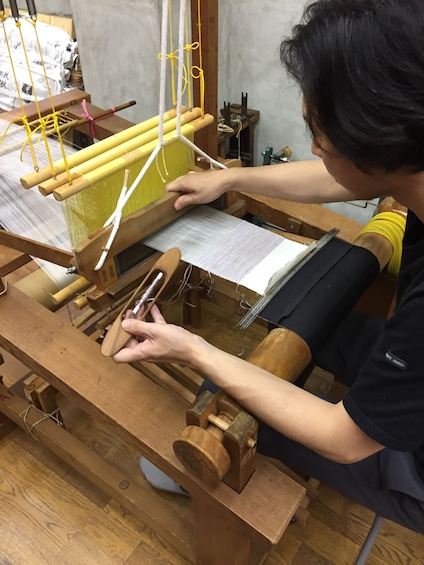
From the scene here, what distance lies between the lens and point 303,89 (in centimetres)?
67

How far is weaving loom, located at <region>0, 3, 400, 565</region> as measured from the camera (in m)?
0.86

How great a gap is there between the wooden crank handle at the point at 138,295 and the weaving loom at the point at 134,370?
84mm

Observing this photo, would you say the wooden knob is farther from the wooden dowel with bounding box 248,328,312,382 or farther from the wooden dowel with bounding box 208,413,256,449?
the wooden dowel with bounding box 248,328,312,382

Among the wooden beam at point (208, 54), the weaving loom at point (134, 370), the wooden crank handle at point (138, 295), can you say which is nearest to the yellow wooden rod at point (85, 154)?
the weaving loom at point (134, 370)

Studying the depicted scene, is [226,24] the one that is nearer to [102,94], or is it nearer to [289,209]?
[102,94]

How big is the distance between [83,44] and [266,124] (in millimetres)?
1235

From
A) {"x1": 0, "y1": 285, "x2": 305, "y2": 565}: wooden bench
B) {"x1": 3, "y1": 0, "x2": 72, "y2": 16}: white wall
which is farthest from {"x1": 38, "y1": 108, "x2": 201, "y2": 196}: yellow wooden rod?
{"x1": 3, "y1": 0, "x2": 72, "y2": 16}: white wall

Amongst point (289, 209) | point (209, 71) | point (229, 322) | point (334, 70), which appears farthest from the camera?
point (229, 322)

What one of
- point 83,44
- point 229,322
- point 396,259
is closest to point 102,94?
point 83,44

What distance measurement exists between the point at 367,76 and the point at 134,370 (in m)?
0.72

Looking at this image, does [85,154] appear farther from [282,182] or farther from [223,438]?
[223,438]

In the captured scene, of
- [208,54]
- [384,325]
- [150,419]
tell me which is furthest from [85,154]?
[384,325]

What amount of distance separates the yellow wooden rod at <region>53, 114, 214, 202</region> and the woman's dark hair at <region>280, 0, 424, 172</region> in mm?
494

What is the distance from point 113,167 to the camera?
3.39ft
